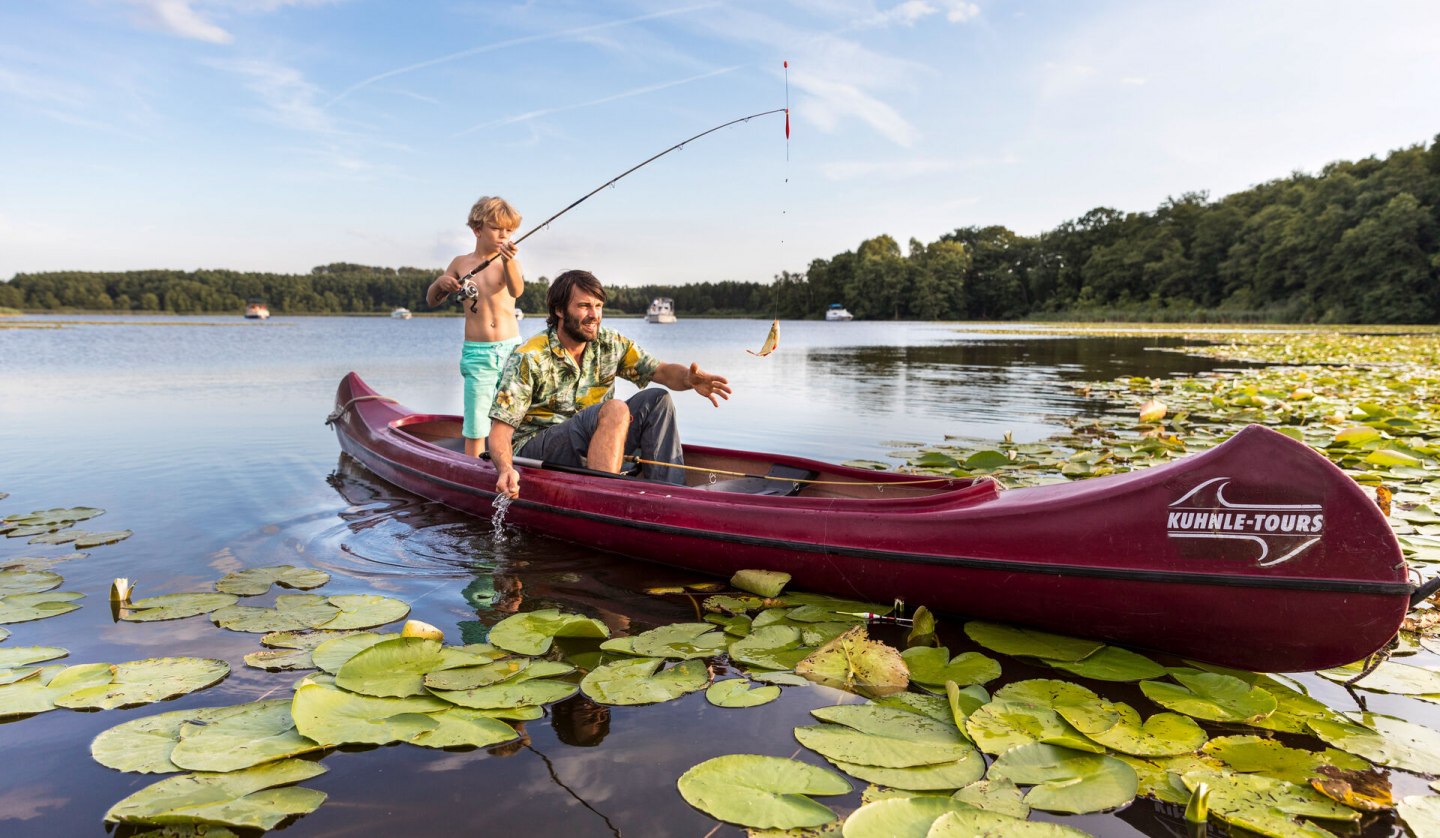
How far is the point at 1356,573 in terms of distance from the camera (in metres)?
2.38

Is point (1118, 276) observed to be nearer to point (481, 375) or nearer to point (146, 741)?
point (481, 375)

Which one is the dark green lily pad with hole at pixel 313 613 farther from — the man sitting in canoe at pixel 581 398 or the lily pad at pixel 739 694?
the lily pad at pixel 739 694

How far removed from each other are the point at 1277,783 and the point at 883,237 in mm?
109257

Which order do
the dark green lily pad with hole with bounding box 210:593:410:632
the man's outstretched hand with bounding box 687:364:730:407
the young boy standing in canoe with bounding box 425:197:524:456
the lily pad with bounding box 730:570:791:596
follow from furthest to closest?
the young boy standing in canoe with bounding box 425:197:524:456 < the man's outstretched hand with bounding box 687:364:730:407 < the lily pad with bounding box 730:570:791:596 < the dark green lily pad with hole with bounding box 210:593:410:632

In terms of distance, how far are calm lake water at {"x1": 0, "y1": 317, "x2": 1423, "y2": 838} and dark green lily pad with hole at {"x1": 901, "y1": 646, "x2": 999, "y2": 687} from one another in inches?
3.0

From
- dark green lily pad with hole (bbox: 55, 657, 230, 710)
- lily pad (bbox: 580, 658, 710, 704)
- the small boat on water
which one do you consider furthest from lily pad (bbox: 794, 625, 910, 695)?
the small boat on water

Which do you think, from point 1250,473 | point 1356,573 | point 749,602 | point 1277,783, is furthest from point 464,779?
point 1356,573

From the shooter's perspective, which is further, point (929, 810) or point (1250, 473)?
point (1250, 473)

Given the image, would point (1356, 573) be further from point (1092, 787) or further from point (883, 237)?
point (883, 237)

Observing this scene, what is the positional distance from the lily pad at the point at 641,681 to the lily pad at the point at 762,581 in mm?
756

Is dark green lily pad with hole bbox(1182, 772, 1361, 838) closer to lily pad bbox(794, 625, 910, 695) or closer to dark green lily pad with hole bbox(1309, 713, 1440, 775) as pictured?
dark green lily pad with hole bbox(1309, 713, 1440, 775)

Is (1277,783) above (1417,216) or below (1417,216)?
below

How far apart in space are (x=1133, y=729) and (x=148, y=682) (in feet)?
10.9

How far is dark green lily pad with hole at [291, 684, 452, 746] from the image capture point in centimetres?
230
